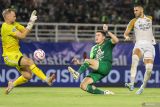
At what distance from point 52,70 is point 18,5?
769 cm

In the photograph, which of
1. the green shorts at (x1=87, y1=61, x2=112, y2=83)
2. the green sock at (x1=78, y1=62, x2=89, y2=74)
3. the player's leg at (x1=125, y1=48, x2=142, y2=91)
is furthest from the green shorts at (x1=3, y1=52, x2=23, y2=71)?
the player's leg at (x1=125, y1=48, x2=142, y2=91)

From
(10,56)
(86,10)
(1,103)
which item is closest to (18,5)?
(86,10)

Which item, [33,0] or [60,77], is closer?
[60,77]

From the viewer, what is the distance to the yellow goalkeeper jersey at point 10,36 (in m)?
17.0

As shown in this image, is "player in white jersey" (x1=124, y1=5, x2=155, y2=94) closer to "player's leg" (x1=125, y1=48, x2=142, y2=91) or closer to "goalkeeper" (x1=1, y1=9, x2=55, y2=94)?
"player's leg" (x1=125, y1=48, x2=142, y2=91)

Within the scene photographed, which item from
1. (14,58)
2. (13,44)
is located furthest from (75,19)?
(14,58)

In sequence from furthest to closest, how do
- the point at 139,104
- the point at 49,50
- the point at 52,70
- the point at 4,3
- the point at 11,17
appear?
the point at 4,3 → the point at 49,50 → the point at 52,70 → the point at 11,17 → the point at 139,104

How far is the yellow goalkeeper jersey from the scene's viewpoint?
17.0m

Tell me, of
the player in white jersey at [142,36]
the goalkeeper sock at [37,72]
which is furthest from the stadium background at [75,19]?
the goalkeeper sock at [37,72]

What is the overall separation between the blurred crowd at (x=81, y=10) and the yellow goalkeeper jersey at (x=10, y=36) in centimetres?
1209

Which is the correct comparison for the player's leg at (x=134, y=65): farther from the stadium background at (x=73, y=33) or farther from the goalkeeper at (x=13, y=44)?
the stadium background at (x=73, y=33)

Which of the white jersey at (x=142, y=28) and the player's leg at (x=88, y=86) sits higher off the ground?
the white jersey at (x=142, y=28)

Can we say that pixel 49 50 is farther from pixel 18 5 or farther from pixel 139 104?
pixel 139 104

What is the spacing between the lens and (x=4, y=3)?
29516mm
